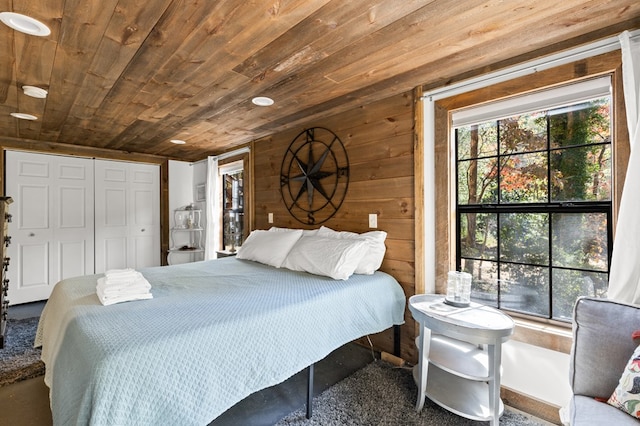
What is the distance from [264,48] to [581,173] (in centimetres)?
200

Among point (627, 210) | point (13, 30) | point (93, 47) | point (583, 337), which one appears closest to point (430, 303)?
point (583, 337)

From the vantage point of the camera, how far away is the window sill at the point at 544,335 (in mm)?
1695

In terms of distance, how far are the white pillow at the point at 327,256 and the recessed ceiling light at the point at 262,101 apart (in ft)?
4.05

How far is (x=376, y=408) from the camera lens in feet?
6.03

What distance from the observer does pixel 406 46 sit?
1.74 m

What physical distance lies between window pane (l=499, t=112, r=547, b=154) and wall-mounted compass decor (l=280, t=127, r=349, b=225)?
1.27m

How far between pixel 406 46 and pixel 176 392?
80.8 inches

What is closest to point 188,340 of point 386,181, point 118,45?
point 118,45

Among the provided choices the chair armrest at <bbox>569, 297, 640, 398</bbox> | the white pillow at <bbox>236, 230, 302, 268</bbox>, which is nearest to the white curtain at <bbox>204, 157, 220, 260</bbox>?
the white pillow at <bbox>236, 230, 302, 268</bbox>

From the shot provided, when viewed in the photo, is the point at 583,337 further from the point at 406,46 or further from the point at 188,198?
the point at 188,198

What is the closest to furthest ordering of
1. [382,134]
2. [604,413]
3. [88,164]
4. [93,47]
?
[604,413] < [93,47] < [382,134] < [88,164]

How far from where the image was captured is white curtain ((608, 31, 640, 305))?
1.43 meters

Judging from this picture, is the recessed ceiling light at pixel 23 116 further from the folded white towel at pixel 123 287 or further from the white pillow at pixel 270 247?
the white pillow at pixel 270 247

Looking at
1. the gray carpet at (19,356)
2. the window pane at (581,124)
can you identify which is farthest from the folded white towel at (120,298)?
the window pane at (581,124)
